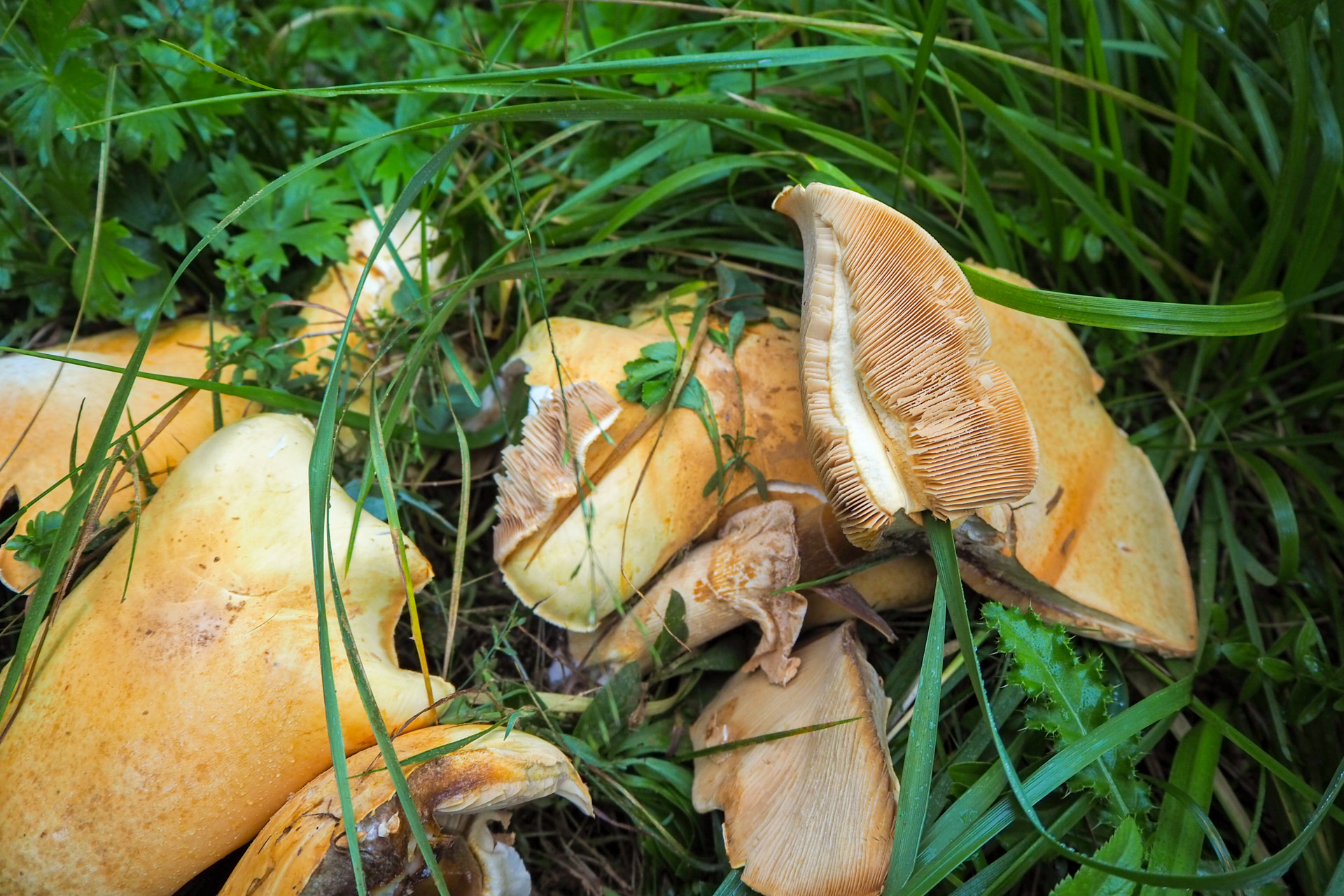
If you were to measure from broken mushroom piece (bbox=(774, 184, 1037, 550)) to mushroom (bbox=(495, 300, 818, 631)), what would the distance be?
1.17 feet

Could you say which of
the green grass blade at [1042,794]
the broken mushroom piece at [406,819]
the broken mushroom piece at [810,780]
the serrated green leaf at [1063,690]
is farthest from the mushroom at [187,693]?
the serrated green leaf at [1063,690]

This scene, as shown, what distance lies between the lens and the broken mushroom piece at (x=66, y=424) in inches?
77.2

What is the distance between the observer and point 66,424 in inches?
80.1

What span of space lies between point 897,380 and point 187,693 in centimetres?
156

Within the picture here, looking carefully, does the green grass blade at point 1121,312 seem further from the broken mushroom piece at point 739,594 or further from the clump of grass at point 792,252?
the broken mushroom piece at point 739,594

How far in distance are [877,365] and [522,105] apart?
946mm

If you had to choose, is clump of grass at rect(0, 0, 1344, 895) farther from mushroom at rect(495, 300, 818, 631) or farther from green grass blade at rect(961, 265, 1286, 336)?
mushroom at rect(495, 300, 818, 631)

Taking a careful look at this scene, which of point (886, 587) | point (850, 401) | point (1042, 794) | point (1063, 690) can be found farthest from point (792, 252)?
point (1042, 794)

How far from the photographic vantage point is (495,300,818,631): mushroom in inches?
75.1

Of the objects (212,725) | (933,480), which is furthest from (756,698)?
(212,725)

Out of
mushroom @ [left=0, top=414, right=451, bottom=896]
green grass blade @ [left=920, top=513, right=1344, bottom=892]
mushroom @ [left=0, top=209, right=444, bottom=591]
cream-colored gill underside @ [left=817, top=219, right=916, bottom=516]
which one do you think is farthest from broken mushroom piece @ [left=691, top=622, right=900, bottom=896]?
mushroom @ [left=0, top=209, right=444, bottom=591]

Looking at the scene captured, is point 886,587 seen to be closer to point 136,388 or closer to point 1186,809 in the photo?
point 1186,809

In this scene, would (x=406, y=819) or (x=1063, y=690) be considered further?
(x=1063, y=690)

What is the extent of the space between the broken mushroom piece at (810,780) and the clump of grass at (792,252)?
0.11m
